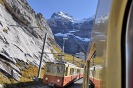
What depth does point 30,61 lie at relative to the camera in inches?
1567

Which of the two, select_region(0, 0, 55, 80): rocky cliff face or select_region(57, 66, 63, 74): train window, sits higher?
select_region(0, 0, 55, 80): rocky cliff face

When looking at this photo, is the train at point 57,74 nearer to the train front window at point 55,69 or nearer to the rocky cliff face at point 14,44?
the train front window at point 55,69

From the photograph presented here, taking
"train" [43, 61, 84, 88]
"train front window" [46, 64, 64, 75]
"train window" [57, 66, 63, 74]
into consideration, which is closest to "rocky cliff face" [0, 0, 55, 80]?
"train front window" [46, 64, 64, 75]

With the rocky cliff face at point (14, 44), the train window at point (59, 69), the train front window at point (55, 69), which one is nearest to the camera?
the train window at point (59, 69)

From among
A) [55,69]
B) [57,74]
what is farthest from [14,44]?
[57,74]

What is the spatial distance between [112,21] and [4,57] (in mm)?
31585

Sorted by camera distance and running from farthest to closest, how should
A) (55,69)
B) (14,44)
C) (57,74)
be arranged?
1. (14,44)
2. (55,69)
3. (57,74)

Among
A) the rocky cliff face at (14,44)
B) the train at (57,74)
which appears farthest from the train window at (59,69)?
the rocky cliff face at (14,44)

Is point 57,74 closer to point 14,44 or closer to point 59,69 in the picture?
point 59,69

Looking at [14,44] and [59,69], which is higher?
[14,44]

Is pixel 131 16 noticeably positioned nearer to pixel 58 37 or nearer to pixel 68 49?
pixel 68 49

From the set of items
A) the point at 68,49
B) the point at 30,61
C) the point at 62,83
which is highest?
the point at 68,49

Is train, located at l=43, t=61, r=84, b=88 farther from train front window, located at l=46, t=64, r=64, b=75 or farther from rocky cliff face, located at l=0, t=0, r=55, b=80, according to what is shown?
rocky cliff face, located at l=0, t=0, r=55, b=80

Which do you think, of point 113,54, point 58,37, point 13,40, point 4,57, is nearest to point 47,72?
point 4,57
